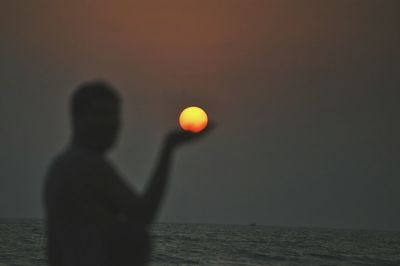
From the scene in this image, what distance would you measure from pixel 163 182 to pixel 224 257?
136 ft

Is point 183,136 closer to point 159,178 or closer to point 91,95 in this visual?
point 159,178

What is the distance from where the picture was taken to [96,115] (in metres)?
2.69

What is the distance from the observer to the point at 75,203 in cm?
259

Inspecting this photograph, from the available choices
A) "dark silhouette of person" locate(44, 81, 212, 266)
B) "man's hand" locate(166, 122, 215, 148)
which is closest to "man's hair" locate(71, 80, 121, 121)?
"dark silhouette of person" locate(44, 81, 212, 266)

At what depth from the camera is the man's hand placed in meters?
2.53

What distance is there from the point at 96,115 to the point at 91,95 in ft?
0.27

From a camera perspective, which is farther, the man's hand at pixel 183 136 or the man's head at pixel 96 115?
the man's head at pixel 96 115

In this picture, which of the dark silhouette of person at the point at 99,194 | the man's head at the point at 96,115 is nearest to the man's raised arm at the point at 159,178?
the dark silhouette of person at the point at 99,194

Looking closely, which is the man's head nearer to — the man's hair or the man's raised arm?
the man's hair

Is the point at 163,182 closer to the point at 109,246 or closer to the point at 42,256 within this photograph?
the point at 109,246

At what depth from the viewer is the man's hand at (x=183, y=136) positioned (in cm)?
253

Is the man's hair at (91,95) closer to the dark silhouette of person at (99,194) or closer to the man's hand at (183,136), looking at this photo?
the dark silhouette of person at (99,194)

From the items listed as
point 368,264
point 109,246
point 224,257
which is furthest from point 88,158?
point 368,264

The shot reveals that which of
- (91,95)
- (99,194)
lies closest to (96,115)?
(91,95)
